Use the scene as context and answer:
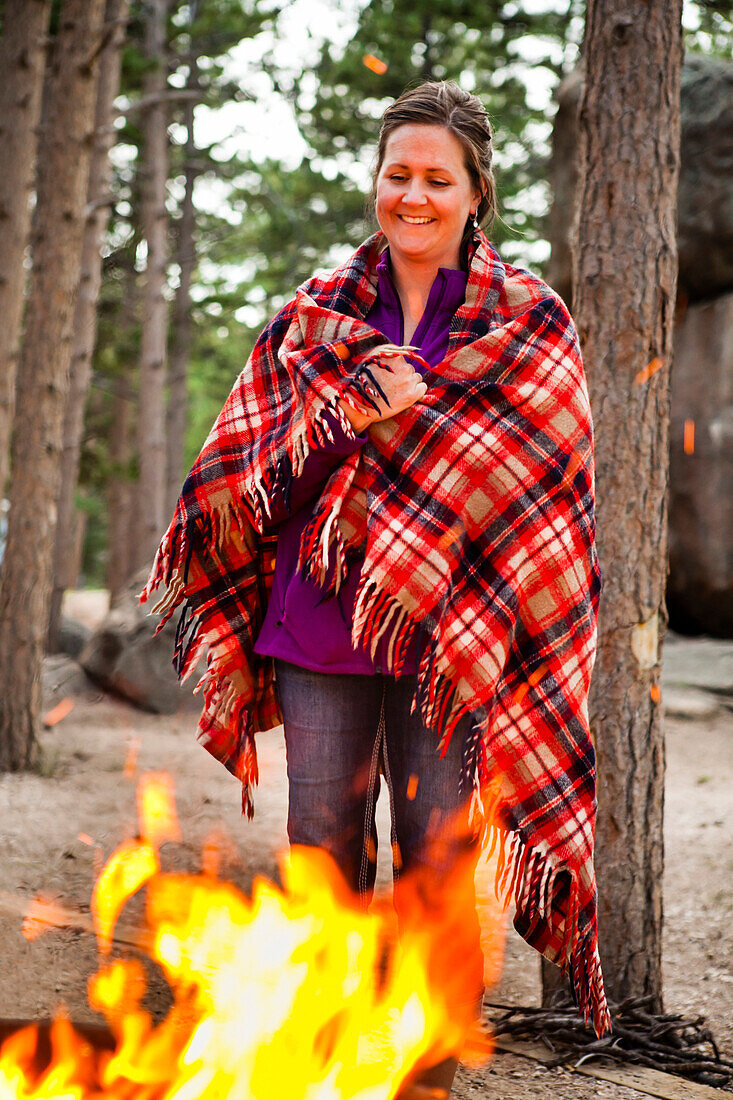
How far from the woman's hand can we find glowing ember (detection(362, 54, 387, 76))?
10.6m

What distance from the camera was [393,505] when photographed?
204 centimetres

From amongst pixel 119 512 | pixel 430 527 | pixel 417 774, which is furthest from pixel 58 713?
pixel 119 512

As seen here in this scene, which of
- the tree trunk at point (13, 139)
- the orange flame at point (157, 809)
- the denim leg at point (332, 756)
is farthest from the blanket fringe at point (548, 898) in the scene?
the tree trunk at point (13, 139)

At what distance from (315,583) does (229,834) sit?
299 cm

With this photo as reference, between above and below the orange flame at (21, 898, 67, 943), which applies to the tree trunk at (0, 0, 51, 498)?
above

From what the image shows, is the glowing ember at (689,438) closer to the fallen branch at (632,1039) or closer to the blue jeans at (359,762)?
the fallen branch at (632,1039)

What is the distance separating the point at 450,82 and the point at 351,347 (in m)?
0.70

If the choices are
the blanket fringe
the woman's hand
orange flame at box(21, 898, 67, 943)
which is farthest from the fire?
the woman's hand

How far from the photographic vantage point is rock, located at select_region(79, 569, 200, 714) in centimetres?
788

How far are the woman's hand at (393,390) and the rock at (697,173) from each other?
7941 mm

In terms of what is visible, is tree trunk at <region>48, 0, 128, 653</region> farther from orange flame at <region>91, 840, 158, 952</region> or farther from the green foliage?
orange flame at <region>91, 840, 158, 952</region>

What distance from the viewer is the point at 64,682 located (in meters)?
8.26

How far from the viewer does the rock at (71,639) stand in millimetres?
10641

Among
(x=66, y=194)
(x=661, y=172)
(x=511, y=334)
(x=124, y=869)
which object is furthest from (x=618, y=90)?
(x=66, y=194)
